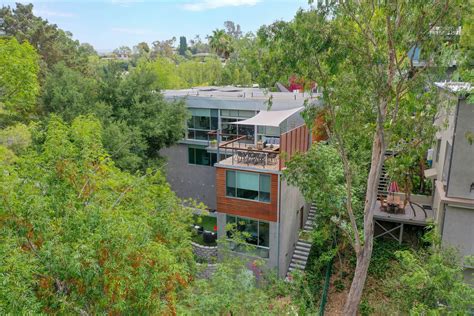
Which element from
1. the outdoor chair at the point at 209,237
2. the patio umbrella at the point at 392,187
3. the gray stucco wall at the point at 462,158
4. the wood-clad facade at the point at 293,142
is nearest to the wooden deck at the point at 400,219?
the patio umbrella at the point at 392,187

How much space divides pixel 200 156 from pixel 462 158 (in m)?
15.2

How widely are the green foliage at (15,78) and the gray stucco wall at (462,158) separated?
19.2 metres

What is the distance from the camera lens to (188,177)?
24172 mm

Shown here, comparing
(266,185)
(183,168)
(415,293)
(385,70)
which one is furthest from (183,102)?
(415,293)

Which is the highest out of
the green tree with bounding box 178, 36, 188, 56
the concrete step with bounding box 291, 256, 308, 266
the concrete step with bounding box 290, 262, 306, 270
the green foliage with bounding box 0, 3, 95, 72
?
the green tree with bounding box 178, 36, 188, 56

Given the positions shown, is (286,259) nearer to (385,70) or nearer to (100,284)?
(385,70)

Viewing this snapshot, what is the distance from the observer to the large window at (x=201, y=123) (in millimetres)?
22984

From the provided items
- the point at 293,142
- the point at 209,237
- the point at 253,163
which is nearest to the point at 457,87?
the point at 293,142

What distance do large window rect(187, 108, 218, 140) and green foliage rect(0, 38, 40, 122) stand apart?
29.6 feet

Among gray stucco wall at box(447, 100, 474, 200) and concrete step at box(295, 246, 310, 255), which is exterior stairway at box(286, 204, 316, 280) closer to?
concrete step at box(295, 246, 310, 255)

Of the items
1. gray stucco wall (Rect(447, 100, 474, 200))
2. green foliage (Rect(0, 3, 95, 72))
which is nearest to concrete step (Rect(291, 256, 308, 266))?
gray stucco wall (Rect(447, 100, 474, 200))

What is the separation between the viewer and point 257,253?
17.1 m

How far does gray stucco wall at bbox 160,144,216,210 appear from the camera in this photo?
77.2 feet

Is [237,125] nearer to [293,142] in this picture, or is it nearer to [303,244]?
[293,142]
